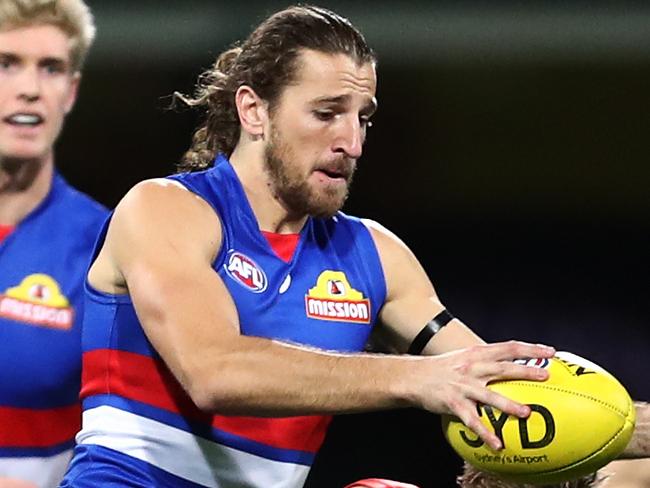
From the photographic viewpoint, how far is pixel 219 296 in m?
2.55

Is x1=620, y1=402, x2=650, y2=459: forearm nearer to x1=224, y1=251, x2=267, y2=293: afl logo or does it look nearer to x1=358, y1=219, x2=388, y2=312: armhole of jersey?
x1=358, y1=219, x2=388, y2=312: armhole of jersey

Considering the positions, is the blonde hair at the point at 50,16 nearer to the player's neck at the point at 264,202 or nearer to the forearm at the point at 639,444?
the player's neck at the point at 264,202

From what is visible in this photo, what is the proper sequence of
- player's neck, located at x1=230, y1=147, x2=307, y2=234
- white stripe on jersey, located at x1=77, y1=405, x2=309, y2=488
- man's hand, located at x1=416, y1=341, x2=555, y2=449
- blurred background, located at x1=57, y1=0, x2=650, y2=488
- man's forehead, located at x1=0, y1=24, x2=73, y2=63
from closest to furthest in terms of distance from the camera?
man's hand, located at x1=416, y1=341, x2=555, y2=449 < white stripe on jersey, located at x1=77, y1=405, x2=309, y2=488 < player's neck, located at x1=230, y1=147, x2=307, y2=234 < man's forehead, located at x1=0, y1=24, x2=73, y2=63 < blurred background, located at x1=57, y1=0, x2=650, y2=488

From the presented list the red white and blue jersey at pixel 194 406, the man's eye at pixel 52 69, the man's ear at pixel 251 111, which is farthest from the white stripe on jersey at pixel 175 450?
the man's eye at pixel 52 69

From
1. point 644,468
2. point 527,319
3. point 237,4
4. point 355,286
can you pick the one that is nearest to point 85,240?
point 355,286

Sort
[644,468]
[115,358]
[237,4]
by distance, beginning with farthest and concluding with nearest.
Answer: [237,4]
[644,468]
[115,358]

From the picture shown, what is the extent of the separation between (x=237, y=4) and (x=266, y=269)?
2426mm

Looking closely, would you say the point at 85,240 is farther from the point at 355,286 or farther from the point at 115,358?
the point at 355,286

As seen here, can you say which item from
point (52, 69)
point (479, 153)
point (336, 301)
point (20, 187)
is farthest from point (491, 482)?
point (479, 153)

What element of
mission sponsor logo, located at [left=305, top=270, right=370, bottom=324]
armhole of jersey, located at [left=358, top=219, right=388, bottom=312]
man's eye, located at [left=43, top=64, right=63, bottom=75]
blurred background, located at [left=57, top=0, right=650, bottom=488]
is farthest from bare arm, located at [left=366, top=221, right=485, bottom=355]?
blurred background, located at [left=57, top=0, right=650, bottom=488]

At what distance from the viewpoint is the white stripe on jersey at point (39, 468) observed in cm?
300

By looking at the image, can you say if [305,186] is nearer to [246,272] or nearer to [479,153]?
[246,272]

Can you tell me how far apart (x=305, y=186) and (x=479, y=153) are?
268cm

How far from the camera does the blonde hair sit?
3.12m
